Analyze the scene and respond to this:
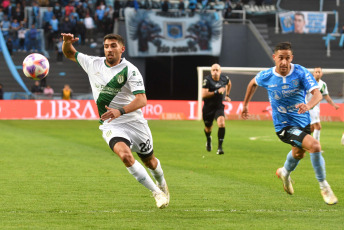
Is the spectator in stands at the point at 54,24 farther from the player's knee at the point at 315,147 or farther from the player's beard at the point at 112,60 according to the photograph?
the player's knee at the point at 315,147

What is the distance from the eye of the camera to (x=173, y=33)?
127 ft

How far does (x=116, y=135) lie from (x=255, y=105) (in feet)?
86.8

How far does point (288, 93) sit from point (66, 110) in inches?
991

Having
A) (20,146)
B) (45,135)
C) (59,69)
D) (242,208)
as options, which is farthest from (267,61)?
(242,208)

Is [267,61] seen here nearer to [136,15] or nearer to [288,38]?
[288,38]

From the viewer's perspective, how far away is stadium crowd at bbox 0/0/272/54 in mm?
36719

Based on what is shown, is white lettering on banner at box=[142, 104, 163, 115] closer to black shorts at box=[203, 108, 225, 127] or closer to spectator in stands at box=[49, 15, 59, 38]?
spectator in stands at box=[49, 15, 59, 38]

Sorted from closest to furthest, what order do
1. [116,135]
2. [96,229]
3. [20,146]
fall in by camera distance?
[96,229], [116,135], [20,146]

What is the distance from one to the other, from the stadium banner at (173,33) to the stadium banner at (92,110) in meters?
4.96

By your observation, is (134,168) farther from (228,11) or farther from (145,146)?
(228,11)

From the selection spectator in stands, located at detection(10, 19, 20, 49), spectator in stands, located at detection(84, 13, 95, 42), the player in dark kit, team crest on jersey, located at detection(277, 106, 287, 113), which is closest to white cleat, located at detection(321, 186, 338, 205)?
team crest on jersey, located at detection(277, 106, 287, 113)

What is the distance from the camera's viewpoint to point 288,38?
41.8 meters

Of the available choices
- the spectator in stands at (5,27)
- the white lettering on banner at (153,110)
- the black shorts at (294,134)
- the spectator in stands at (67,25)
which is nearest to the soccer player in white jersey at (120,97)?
the black shorts at (294,134)

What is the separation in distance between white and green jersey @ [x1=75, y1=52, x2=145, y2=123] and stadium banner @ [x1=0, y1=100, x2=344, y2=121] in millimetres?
24020
